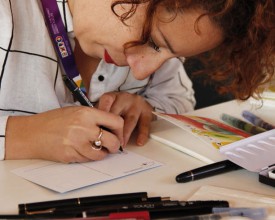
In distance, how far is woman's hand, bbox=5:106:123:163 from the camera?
2.80 ft

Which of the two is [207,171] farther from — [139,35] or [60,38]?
[60,38]

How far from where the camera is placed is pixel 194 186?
2.52 ft

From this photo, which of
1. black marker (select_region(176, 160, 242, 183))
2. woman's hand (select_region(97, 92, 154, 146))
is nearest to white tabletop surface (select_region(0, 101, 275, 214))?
black marker (select_region(176, 160, 242, 183))

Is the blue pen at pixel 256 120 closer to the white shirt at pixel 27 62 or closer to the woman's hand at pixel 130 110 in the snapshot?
the woman's hand at pixel 130 110

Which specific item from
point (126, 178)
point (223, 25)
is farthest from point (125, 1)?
point (126, 178)

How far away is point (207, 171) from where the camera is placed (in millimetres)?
802

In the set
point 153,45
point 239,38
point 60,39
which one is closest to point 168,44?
point 153,45

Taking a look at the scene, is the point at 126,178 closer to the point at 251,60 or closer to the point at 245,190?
the point at 245,190

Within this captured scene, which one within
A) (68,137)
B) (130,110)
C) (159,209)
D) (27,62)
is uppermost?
(27,62)

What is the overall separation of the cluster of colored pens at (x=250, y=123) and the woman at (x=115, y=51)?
0.06 metres

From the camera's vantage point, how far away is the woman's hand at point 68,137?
85 cm

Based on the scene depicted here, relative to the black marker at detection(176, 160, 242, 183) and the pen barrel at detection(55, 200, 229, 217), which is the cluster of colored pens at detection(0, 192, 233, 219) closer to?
the pen barrel at detection(55, 200, 229, 217)

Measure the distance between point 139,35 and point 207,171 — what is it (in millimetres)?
284

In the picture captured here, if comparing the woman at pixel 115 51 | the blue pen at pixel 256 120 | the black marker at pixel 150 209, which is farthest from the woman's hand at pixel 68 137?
the blue pen at pixel 256 120
